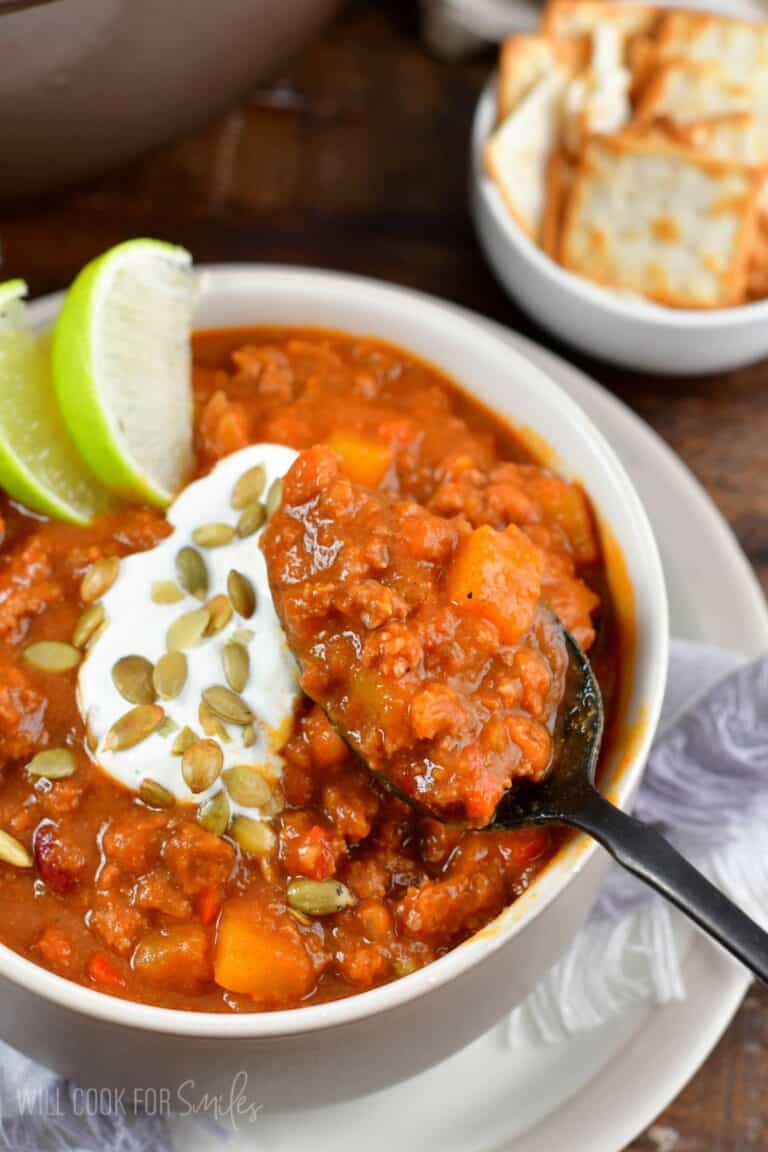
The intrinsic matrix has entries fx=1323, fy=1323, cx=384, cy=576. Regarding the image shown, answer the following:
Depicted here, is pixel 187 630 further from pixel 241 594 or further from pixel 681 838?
pixel 681 838

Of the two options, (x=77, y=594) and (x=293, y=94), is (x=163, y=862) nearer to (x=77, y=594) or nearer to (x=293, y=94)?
(x=77, y=594)

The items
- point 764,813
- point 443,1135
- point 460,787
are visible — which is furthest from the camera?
point 764,813

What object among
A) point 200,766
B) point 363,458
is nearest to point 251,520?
point 363,458

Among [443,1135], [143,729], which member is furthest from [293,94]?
[443,1135]

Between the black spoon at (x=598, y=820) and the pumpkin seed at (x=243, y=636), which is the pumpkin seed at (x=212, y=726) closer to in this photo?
the pumpkin seed at (x=243, y=636)

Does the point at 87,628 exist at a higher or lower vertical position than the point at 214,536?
lower
